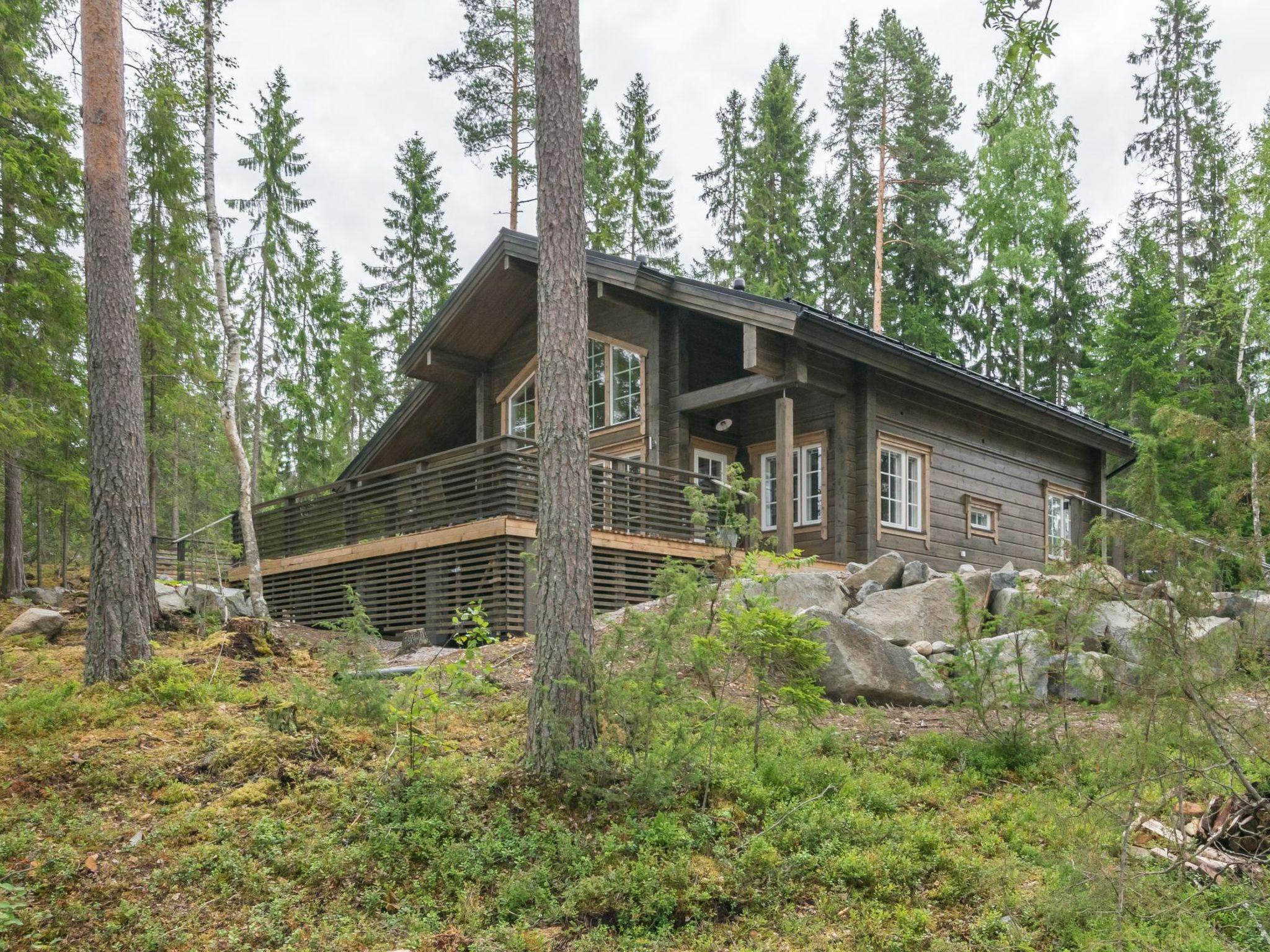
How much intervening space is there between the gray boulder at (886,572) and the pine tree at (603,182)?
19.8 metres

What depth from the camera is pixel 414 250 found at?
3145cm

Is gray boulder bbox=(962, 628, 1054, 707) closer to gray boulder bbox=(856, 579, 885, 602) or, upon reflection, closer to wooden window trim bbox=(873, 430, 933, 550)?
gray boulder bbox=(856, 579, 885, 602)

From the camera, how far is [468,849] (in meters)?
4.91

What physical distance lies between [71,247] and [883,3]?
975 inches

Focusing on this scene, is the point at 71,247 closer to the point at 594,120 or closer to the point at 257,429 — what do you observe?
the point at 257,429

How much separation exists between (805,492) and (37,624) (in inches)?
396

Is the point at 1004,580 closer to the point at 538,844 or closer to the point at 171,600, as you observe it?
the point at 538,844

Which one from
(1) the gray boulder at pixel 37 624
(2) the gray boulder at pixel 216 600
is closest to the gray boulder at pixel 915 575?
(2) the gray boulder at pixel 216 600

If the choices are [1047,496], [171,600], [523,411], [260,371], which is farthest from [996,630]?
[260,371]

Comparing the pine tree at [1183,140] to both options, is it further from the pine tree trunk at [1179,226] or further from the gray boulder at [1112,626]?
the gray boulder at [1112,626]

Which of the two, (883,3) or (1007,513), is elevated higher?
(883,3)

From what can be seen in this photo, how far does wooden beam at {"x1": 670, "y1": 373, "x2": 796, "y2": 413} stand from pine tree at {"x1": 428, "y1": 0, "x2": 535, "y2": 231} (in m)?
13.0

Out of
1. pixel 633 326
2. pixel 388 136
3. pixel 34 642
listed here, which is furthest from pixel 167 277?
pixel 388 136

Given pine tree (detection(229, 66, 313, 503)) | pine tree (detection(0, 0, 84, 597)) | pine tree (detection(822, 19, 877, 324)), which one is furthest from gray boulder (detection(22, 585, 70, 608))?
pine tree (detection(822, 19, 877, 324))
